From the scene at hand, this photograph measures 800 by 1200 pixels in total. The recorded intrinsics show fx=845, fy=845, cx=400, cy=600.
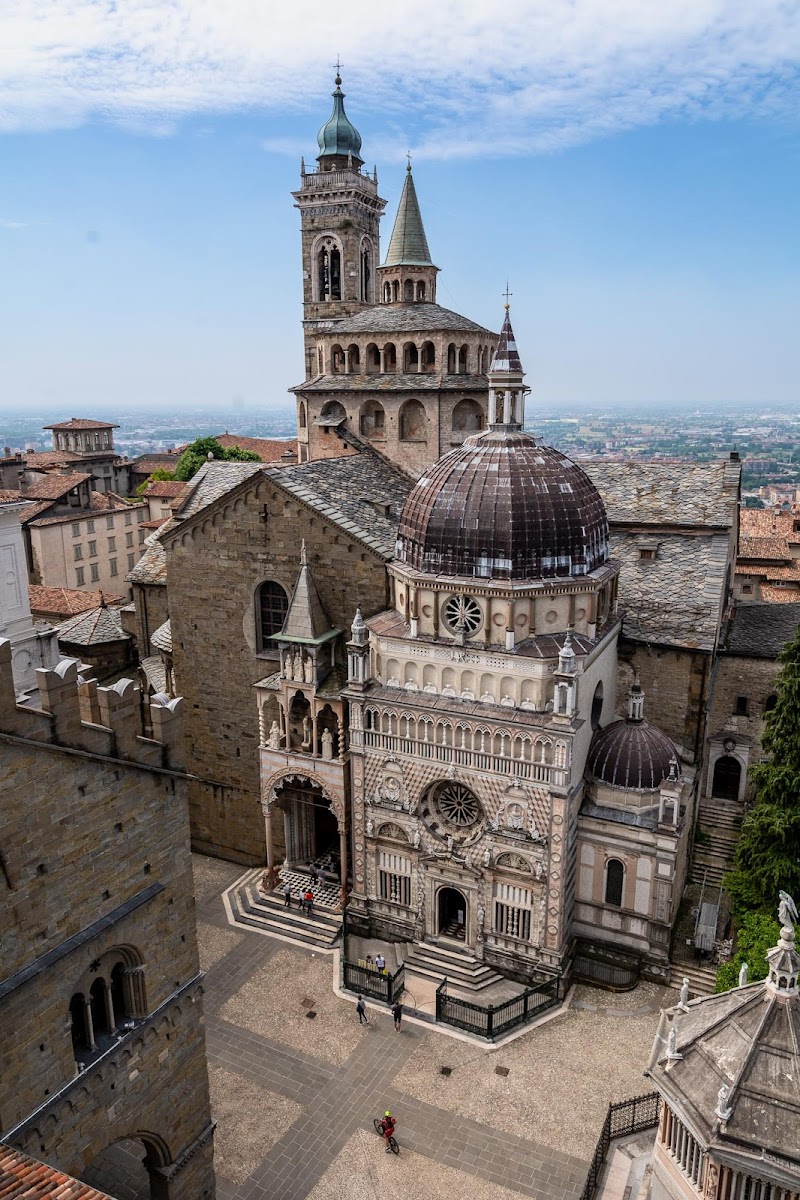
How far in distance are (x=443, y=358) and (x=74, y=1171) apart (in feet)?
106

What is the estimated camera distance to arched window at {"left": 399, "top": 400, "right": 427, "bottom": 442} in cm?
3900

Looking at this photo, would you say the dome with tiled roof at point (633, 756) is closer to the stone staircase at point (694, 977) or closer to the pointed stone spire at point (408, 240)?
the stone staircase at point (694, 977)

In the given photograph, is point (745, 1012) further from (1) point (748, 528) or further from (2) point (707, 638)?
(1) point (748, 528)

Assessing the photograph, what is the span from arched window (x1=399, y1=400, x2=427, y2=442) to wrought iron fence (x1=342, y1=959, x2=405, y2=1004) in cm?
2280

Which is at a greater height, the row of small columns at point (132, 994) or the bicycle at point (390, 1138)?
the row of small columns at point (132, 994)

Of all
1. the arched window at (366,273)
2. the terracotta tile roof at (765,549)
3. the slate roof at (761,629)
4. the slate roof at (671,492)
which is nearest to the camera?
the slate roof at (671,492)

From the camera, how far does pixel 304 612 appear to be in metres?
29.5

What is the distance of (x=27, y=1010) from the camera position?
13773 mm

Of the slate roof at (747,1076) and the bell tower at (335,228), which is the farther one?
the bell tower at (335,228)

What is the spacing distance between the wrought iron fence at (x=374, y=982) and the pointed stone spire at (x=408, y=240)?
106ft

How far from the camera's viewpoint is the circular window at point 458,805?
90.3 feet

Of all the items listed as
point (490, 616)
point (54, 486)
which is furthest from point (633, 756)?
point (54, 486)

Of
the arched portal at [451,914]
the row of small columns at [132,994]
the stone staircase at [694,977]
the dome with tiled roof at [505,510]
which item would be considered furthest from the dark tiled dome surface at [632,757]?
the row of small columns at [132,994]

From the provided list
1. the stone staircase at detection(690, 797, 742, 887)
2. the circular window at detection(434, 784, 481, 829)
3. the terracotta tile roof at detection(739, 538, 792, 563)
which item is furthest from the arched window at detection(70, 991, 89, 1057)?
the terracotta tile roof at detection(739, 538, 792, 563)
